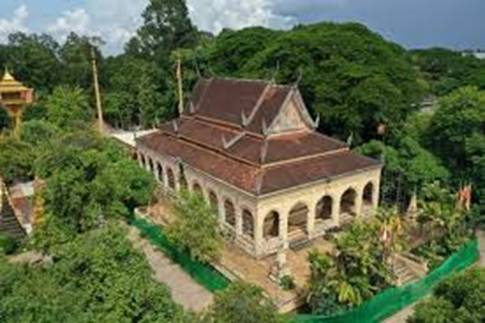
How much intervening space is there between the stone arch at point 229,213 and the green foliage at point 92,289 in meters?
10.6

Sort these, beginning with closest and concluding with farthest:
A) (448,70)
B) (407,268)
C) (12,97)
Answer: (407,268), (12,97), (448,70)

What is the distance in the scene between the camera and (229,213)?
28688 millimetres

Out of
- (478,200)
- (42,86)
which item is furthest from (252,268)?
(42,86)

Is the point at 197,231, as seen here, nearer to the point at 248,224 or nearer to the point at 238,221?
the point at 238,221

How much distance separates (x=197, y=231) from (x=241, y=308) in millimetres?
9610

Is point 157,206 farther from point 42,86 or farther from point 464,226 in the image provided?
point 42,86

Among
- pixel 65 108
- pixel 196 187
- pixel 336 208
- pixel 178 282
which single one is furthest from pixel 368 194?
pixel 65 108

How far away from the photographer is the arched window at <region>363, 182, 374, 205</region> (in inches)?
1219

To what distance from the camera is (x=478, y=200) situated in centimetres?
3005

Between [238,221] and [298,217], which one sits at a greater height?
[238,221]

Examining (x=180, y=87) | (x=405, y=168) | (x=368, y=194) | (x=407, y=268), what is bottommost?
(x=407, y=268)

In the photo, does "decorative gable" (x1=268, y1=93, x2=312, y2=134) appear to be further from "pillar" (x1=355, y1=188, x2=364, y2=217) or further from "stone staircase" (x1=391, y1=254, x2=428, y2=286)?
"stone staircase" (x1=391, y1=254, x2=428, y2=286)

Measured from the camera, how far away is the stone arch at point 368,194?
101 feet

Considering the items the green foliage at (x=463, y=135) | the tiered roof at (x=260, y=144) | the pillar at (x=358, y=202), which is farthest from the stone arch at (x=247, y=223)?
the green foliage at (x=463, y=135)
